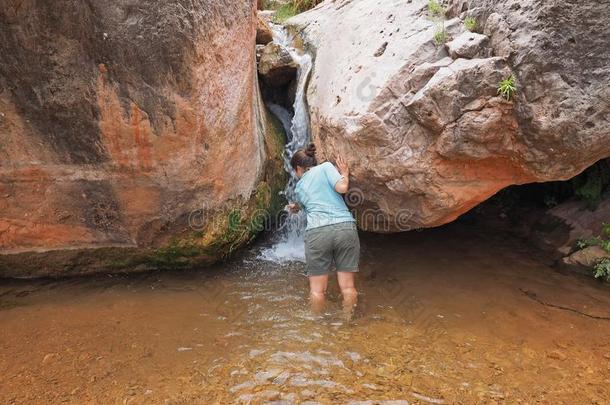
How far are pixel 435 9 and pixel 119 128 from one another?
313 centimetres

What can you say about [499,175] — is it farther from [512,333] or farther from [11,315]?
[11,315]

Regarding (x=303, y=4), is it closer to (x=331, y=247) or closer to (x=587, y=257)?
(x=331, y=247)

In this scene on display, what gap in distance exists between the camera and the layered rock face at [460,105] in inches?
137

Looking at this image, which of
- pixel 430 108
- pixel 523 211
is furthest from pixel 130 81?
pixel 523 211

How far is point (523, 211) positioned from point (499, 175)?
2.24 metres

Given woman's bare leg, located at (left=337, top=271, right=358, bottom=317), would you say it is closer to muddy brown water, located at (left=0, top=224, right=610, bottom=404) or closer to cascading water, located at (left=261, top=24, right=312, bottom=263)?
muddy brown water, located at (left=0, top=224, right=610, bottom=404)

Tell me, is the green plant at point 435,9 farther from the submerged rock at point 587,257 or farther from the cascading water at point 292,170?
the submerged rock at point 587,257

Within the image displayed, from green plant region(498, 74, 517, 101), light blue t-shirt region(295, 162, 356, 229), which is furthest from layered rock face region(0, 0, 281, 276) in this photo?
green plant region(498, 74, 517, 101)

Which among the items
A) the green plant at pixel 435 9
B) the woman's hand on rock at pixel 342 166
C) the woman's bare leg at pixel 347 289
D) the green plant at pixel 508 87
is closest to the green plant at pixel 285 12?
the green plant at pixel 435 9

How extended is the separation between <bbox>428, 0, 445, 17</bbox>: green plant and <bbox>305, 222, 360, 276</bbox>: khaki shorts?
7.01 feet

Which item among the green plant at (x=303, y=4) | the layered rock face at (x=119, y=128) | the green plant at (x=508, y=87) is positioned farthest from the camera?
the green plant at (x=303, y=4)

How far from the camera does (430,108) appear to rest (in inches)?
151

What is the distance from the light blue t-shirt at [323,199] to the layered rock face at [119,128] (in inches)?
37.2

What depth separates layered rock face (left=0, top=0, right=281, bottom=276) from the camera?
3.76 m
